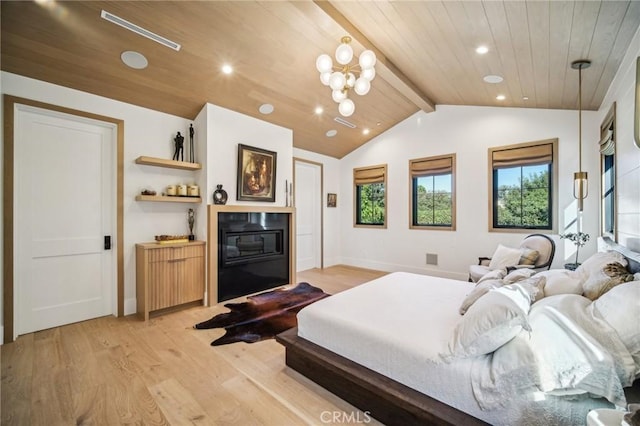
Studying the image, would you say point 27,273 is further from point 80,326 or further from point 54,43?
point 54,43

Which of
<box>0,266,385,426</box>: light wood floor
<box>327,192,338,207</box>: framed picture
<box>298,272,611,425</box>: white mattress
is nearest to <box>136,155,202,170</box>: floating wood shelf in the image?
<box>0,266,385,426</box>: light wood floor

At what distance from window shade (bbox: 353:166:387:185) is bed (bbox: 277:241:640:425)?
4142 mm

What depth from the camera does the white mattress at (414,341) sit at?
4.03 ft

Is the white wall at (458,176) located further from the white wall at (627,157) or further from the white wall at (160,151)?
the white wall at (160,151)

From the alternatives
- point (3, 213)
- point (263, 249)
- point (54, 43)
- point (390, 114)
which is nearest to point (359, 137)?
point (390, 114)

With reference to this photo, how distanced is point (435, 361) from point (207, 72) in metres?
3.70

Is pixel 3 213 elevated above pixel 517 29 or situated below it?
below

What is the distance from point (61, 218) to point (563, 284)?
187 inches

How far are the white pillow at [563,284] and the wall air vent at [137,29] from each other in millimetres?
3887

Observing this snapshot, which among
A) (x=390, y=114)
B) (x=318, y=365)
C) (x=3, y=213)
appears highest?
(x=390, y=114)

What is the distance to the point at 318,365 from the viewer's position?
6.59ft

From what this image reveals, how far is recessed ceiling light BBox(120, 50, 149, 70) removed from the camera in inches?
113

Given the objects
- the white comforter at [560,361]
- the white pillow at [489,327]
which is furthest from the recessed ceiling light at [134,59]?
the white comforter at [560,361]

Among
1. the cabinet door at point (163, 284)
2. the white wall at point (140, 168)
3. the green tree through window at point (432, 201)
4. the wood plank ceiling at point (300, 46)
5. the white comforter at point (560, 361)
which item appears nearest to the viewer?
the white comforter at point (560, 361)
